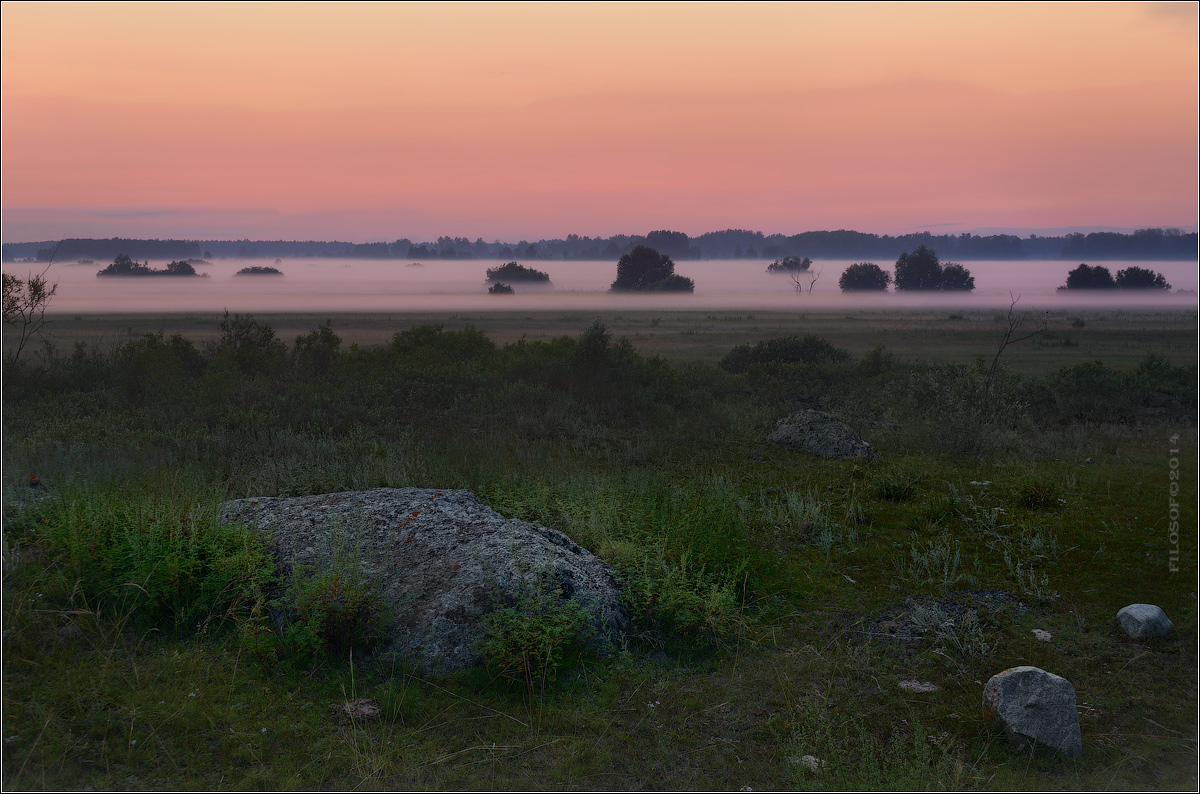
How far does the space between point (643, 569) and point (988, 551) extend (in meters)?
4.32

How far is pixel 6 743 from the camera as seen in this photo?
3.95m

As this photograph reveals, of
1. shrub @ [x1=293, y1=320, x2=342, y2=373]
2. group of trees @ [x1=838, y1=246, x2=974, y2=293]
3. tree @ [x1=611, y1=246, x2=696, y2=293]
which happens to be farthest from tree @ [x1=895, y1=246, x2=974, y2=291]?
shrub @ [x1=293, y1=320, x2=342, y2=373]

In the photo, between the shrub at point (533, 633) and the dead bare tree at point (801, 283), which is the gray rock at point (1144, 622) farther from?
the dead bare tree at point (801, 283)

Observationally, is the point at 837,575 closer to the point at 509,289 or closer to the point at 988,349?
the point at 988,349

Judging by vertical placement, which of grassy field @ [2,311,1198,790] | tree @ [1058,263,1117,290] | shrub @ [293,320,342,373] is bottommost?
grassy field @ [2,311,1198,790]

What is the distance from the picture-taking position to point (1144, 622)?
19.9ft

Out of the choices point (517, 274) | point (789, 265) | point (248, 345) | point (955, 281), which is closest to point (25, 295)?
point (248, 345)

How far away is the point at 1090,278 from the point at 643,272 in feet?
140

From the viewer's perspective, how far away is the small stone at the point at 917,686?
16.9 ft

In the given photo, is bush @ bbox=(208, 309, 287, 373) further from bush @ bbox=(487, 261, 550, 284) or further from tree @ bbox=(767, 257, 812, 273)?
tree @ bbox=(767, 257, 812, 273)

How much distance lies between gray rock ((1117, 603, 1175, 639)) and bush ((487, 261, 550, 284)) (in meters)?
64.5

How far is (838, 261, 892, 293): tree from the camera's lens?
78.3 m

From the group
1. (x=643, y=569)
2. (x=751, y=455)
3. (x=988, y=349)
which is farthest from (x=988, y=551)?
(x=988, y=349)

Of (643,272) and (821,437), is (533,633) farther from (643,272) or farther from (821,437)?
(643,272)
